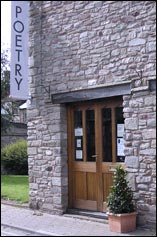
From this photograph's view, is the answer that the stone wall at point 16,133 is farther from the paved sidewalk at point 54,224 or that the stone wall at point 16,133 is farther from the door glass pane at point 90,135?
the door glass pane at point 90,135

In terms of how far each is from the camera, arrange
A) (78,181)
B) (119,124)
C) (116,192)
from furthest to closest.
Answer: (78,181) → (119,124) → (116,192)

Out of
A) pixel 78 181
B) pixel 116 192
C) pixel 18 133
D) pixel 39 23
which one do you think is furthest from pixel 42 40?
pixel 18 133

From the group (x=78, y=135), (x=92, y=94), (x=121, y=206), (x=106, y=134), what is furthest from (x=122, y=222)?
(x=92, y=94)

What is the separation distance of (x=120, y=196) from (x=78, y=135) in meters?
2.14

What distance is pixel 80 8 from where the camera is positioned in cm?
992

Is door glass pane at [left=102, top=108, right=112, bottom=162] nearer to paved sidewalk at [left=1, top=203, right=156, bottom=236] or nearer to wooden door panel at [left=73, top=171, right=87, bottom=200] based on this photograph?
wooden door panel at [left=73, top=171, right=87, bottom=200]

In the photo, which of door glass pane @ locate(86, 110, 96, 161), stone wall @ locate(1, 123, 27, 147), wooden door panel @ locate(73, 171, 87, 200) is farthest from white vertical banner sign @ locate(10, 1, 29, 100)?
stone wall @ locate(1, 123, 27, 147)

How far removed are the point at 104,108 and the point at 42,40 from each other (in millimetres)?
2240

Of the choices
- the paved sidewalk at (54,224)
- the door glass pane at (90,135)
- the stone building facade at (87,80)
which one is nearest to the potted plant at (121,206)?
the paved sidewalk at (54,224)

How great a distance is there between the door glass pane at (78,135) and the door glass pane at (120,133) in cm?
100

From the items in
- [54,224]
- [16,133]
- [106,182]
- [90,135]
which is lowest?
[54,224]

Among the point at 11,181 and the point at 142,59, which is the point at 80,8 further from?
the point at 11,181

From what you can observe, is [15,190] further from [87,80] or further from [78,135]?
[87,80]

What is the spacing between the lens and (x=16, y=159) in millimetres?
19141
